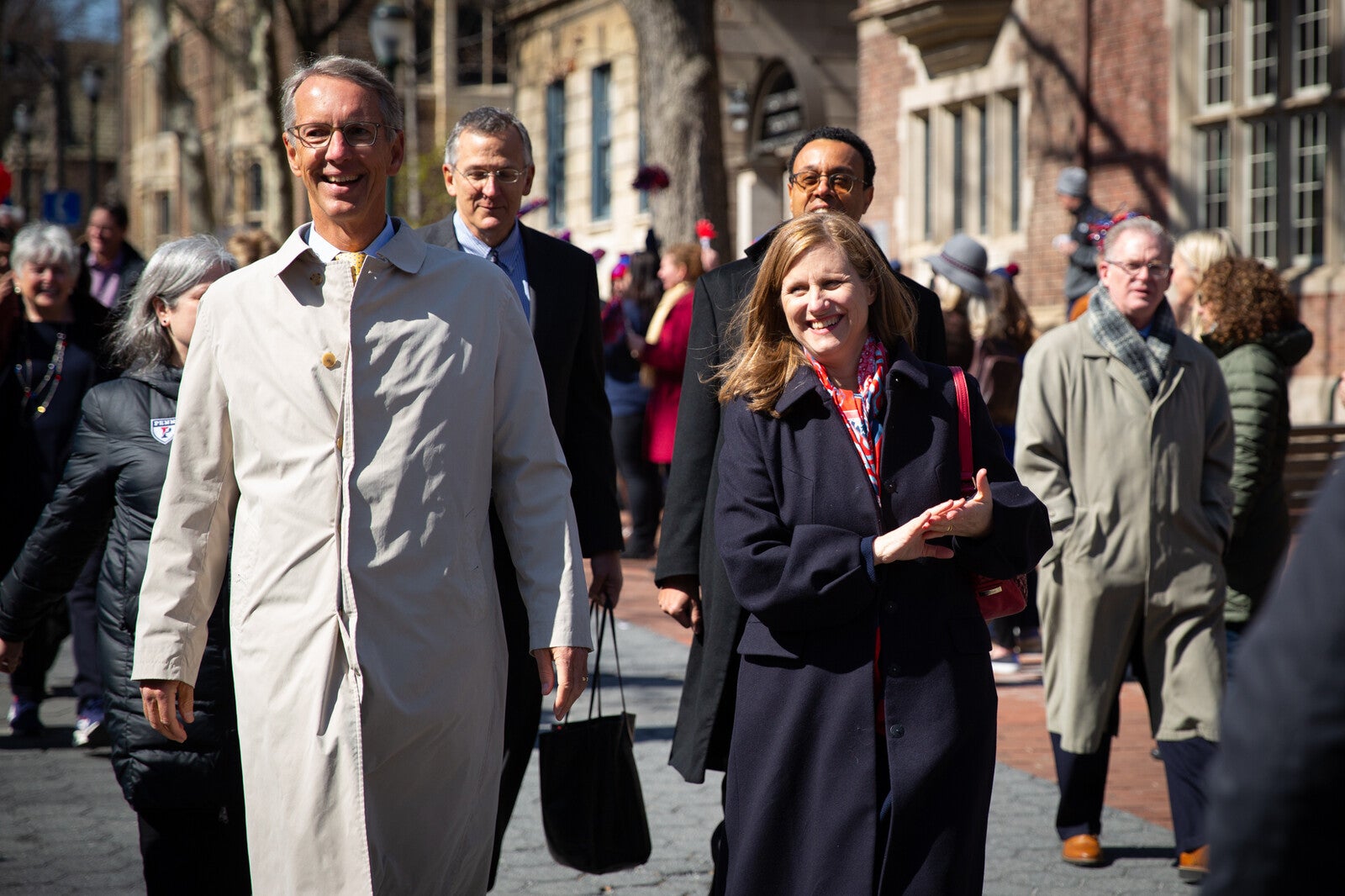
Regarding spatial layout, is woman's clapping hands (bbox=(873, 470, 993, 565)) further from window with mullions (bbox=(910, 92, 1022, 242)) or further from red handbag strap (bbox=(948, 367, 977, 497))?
window with mullions (bbox=(910, 92, 1022, 242))

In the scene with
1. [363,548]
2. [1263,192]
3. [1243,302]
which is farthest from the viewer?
[1263,192]

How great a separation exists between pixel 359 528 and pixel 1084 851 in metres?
3.16

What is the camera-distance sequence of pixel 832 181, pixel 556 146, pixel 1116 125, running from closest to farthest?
pixel 832 181
pixel 1116 125
pixel 556 146

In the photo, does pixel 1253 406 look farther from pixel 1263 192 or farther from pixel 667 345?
pixel 1263 192

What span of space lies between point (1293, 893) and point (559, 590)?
6.89 ft

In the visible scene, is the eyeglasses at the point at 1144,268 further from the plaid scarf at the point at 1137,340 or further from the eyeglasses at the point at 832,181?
the eyeglasses at the point at 832,181

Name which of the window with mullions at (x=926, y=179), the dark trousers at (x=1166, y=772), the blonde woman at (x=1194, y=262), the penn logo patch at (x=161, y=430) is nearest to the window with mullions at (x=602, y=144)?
the window with mullions at (x=926, y=179)

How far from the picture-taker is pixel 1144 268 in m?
5.24

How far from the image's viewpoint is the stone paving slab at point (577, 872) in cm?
511

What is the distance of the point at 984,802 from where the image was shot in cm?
345

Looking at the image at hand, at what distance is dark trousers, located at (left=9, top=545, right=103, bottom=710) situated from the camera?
285 inches

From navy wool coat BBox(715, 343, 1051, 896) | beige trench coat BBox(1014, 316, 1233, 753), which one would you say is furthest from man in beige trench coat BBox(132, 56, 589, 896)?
beige trench coat BBox(1014, 316, 1233, 753)

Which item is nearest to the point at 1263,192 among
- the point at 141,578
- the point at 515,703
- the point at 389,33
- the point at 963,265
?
the point at 963,265

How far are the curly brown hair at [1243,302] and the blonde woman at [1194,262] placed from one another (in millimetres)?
96
